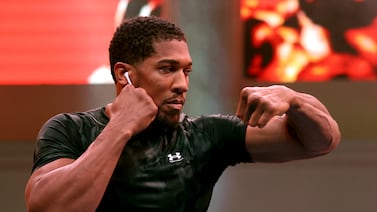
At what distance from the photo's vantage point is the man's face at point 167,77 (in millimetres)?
1905

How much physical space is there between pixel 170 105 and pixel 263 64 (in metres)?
2.15

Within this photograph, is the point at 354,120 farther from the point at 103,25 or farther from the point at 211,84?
the point at 103,25

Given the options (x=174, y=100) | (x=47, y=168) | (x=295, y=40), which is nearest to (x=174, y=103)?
(x=174, y=100)

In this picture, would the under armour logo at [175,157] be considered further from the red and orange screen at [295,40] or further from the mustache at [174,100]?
the red and orange screen at [295,40]

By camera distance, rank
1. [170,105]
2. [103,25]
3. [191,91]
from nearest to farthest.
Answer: [170,105]
[191,91]
[103,25]

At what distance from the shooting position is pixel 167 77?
75.0 inches

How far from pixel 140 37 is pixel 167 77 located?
14 centimetres

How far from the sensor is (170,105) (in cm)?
191

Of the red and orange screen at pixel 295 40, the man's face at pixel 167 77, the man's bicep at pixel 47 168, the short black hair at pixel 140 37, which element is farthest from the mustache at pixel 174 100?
the red and orange screen at pixel 295 40

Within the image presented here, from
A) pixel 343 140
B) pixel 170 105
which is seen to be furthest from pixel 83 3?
pixel 170 105

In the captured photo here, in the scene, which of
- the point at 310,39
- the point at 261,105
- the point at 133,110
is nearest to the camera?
the point at 261,105

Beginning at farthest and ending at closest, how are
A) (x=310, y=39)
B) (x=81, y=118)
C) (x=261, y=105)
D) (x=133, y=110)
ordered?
(x=310, y=39) → (x=81, y=118) → (x=133, y=110) → (x=261, y=105)

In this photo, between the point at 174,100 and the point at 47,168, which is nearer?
the point at 47,168

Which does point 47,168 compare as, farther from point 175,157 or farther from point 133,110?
point 175,157
